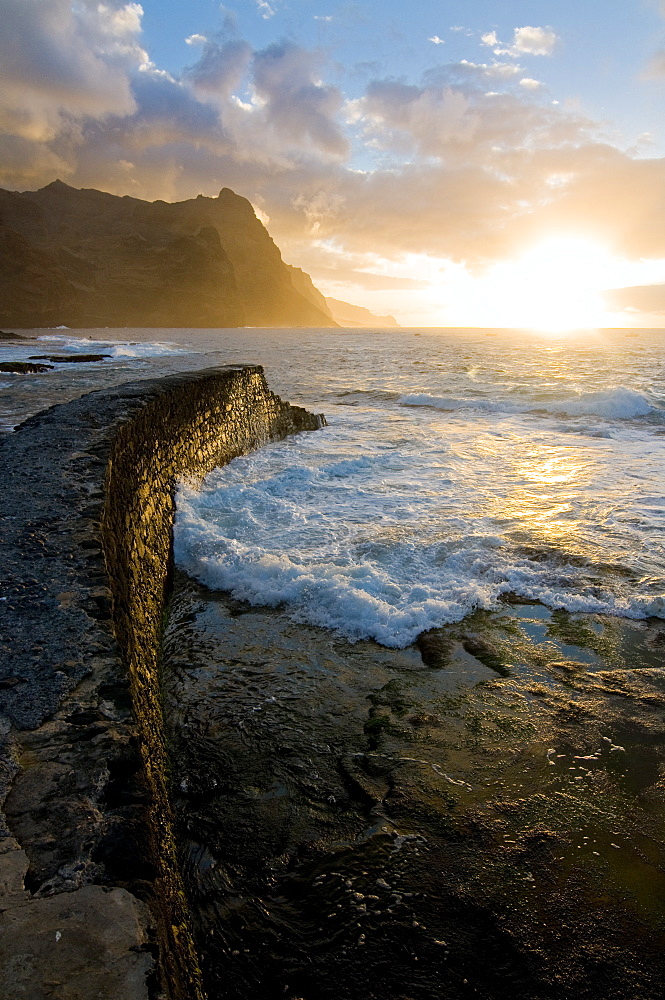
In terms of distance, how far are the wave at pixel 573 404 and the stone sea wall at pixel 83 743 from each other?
48.7ft

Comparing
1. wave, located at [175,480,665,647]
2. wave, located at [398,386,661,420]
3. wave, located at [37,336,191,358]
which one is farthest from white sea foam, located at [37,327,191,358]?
wave, located at [175,480,665,647]

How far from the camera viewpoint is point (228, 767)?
3.01 meters

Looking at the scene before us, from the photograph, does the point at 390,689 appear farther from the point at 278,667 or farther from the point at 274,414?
the point at 274,414

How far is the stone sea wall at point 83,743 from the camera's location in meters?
1.43

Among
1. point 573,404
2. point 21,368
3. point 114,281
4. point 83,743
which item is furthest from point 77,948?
point 114,281

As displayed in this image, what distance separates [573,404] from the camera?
17656mm

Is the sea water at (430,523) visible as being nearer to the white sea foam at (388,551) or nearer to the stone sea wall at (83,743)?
the white sea foam at (388,551)

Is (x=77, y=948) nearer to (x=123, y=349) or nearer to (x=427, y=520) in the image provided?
(x=427, y=520)

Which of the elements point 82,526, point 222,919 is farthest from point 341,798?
point 82,526

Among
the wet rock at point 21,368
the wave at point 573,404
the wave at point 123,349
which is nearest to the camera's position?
the wave at point 573,404

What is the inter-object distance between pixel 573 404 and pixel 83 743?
18.7 metres

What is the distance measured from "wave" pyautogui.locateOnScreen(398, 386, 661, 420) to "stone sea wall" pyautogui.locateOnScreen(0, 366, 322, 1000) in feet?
48.7

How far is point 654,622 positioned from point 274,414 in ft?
33.1

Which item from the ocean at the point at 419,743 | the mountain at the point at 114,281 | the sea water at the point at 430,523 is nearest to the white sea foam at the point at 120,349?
the sea water at the point at 430,523
